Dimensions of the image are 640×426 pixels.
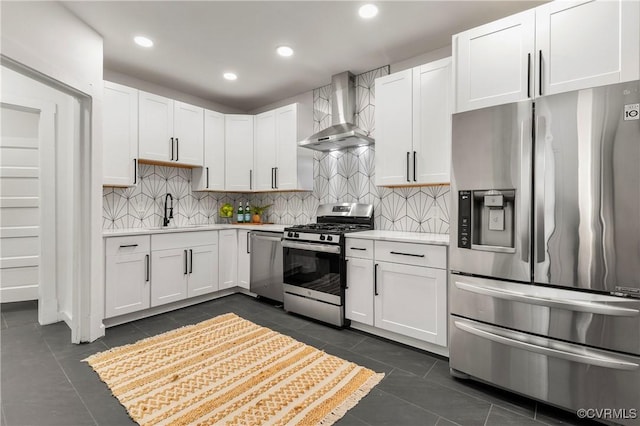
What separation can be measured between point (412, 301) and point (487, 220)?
0.93 metres

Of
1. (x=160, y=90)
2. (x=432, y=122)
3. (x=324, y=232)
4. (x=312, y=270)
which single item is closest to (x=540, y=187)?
(x=432, y=122)

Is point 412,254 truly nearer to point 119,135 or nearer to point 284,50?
point 284,50

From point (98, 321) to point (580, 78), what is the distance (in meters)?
3.98

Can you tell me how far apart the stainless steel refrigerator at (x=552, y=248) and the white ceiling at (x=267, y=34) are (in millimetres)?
1153

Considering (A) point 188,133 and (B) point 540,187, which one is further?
(A) point 188,133

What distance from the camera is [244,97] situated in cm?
439

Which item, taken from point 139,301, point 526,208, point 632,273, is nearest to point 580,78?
point 526,208

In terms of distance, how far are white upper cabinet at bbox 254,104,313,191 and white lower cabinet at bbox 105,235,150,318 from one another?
5.49ft

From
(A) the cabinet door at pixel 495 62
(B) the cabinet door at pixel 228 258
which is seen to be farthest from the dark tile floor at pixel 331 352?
(A) the cabinet door at pixel 495 62

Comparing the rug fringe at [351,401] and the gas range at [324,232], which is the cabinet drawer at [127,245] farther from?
the rug fringe at [351,401]

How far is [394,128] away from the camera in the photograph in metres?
2.93

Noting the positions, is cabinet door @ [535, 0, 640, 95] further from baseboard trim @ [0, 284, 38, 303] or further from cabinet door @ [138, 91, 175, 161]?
baseboard trim @ [0, 284, 38, 303]

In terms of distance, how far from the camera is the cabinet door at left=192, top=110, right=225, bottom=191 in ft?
13.1

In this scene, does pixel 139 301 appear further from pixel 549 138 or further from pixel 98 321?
pixel 549 138
